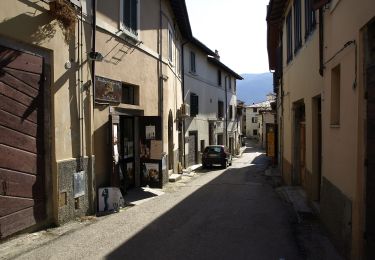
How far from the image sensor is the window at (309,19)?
31.5 ft

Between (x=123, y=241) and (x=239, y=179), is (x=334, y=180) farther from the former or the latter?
(x=239, y=179)

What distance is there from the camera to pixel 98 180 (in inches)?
391

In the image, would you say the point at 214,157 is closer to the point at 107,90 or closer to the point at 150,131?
the point at 150,131

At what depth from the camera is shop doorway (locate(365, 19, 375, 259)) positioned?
4.99m

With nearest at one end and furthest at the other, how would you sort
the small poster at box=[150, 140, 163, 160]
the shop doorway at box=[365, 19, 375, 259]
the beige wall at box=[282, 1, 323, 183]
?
the shop doorway at box=[365, 19, 375, 259], the beige wall at box=[282, 1, 323, 183], the small poster at box=[150, 140, 163, 160]

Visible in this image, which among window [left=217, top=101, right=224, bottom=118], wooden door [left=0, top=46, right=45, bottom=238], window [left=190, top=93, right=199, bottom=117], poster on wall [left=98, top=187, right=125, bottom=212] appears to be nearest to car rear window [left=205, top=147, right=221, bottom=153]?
window [left=190, top=93, right=199, bottom=117]

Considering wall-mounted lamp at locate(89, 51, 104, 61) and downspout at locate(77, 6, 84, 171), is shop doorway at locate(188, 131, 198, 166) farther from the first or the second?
downspout at locate(77, 6, 84, 171)

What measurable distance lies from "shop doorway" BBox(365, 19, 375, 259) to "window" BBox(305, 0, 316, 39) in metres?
4.51

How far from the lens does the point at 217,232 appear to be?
317 inches

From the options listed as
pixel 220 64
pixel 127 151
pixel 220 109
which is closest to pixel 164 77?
pixel 127 151

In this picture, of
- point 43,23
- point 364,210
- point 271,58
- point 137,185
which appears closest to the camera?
point 364,210

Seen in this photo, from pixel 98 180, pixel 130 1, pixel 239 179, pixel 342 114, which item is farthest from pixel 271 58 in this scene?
pixel 342 114

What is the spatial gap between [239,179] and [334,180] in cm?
1171

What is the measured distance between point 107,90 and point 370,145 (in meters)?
6.89
